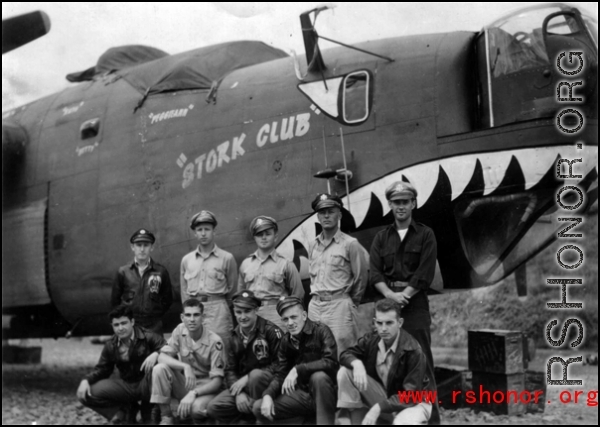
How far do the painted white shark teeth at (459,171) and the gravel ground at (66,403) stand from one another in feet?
5.79

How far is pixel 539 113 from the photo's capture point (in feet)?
19.5

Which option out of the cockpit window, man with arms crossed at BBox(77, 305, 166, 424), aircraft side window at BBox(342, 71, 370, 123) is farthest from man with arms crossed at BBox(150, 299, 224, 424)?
the cockpit window

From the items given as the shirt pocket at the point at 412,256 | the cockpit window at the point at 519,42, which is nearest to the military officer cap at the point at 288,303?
the shirt pocket at the point at 412,256

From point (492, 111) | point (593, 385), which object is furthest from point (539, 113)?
point (593, 385)

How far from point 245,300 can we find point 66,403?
15.2ft

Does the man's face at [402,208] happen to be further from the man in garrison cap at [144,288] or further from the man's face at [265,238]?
the man in garrison cap at [144,288]

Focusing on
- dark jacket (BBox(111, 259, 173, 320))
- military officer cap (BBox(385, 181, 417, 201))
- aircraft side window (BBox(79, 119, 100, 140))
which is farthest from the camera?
aircraft side window (BBox(79, 119, 100, 140))

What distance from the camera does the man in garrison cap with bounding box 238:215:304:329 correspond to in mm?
6125

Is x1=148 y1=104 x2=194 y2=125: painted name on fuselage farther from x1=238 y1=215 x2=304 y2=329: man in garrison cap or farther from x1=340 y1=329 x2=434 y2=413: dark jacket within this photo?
x1=340 y1=329 x2=434 y2=413: dark jacket

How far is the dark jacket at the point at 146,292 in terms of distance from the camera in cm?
666

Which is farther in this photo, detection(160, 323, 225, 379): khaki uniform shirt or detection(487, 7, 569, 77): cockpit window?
detection(487, 7, 569, 77): cockpit window

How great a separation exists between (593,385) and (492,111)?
5.52 meters

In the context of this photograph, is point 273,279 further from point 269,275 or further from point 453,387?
point 453,387

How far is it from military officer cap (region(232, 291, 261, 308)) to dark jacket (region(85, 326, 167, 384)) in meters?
1.12
